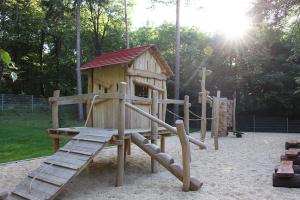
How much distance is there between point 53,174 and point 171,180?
8.94ft

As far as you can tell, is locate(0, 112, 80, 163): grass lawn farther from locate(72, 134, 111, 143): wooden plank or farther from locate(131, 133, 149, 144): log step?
locate(131, 133, 149, 144): log step

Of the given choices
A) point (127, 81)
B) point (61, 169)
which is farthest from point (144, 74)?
point (61, 169)

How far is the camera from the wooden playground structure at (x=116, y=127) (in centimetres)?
613

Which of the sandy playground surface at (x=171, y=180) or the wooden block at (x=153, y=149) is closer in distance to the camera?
the sandy playground surface at (x=171, y=180)

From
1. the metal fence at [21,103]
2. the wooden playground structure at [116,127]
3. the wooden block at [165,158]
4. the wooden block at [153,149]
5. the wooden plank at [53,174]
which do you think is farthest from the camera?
the metal fence at [21,103]

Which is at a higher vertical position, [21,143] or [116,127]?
[116,127]

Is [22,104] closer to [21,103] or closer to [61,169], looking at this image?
[21,103]

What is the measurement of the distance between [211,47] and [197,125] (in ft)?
20.8

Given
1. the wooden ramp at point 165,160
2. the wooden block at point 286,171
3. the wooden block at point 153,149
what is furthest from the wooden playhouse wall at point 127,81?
the wooden block at point 286,171

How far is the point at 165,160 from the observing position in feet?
22.9

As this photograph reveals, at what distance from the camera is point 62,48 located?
32844 mm

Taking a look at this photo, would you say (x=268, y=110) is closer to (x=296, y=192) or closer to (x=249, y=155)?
(x=249, y=155)

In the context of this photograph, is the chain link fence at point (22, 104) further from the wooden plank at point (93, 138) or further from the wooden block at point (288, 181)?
the wooden block at point (288, 181)

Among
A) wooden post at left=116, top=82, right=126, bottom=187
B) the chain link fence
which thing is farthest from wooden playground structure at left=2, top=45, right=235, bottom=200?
the chain link fence
